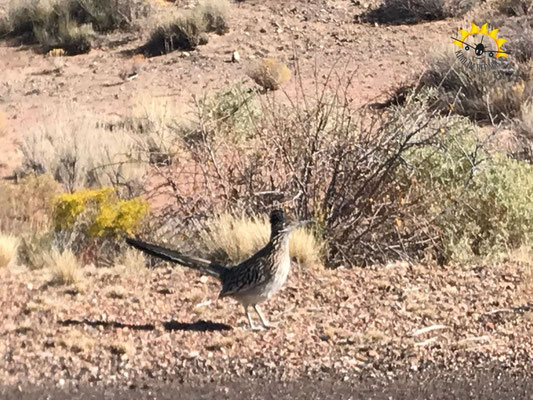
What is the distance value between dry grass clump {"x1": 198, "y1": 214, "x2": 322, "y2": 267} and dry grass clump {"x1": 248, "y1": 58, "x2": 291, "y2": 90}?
1001cm

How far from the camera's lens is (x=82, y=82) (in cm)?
2258

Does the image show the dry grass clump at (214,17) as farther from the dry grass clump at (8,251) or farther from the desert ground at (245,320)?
the dry grass clump at (8,251)

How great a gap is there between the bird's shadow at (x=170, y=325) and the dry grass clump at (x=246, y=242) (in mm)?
1331

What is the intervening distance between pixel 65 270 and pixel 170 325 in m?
1.33

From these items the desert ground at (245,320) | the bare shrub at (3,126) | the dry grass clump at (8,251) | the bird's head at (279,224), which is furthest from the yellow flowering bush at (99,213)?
the bare shrub at (3,126)

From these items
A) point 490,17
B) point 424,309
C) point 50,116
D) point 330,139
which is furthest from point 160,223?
point 490,17

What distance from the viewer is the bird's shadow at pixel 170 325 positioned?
25.5 ft

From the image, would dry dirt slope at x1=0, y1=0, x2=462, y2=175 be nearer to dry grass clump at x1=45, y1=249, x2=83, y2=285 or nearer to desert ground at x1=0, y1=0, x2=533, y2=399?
desert ground at x1=0, y1=0, x2=533, y2=399

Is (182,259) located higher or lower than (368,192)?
higher

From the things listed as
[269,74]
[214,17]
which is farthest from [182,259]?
[214,17]

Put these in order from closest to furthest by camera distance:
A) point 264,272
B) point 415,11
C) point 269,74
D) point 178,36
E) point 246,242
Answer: point 264,272
point 246,242
point 269,74
point 178,36
point 415,11

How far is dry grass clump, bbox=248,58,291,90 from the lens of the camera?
1956cm

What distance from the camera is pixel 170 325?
7.88 metres

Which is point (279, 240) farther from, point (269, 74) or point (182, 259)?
point (269, 74)
